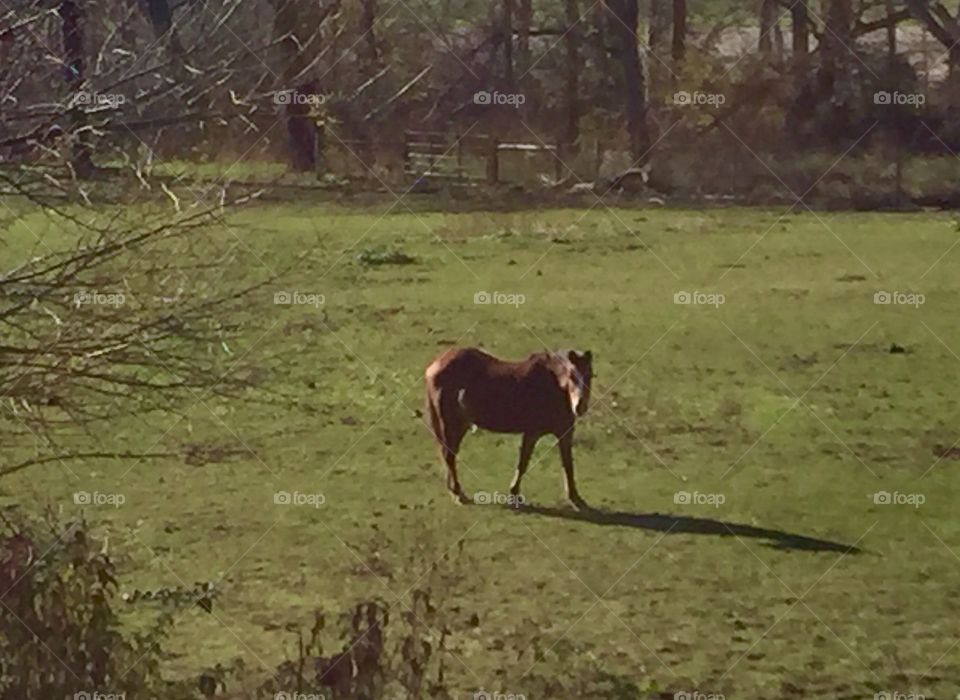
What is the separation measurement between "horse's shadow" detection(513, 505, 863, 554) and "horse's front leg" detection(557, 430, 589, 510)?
0.05 metres

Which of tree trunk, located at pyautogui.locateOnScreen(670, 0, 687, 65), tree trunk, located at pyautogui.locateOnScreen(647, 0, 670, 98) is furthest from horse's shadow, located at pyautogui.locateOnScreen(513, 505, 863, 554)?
tree trunk, located at pyautogui.locateOnScreen(670, 0, 687, 65)

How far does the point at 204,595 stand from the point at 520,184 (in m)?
2.50

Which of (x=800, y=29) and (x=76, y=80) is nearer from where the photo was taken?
(x=76, y=80)

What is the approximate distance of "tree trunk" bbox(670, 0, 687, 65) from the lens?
7.74 metres

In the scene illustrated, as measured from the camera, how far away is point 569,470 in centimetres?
710

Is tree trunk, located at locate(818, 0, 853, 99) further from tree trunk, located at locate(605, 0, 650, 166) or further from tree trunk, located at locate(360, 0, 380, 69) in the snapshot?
tree trunk, located at locate(360, 0, 380, 69)

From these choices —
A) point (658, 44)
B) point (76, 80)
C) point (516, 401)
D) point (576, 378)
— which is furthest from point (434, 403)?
point (76, 80)

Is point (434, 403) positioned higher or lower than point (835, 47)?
lower

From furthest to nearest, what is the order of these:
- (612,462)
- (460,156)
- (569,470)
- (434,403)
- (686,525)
→ (460,156)
(434,403)
(612,462)
(569,470)
(686,525)

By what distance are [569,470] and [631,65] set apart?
1.92 meters

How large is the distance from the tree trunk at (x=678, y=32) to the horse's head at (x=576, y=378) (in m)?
1.53

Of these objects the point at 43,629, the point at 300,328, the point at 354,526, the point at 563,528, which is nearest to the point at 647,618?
the point at 563,528

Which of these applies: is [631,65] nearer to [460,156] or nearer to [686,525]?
[460,156]

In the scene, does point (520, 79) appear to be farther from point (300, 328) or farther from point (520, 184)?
point (300, 328)
